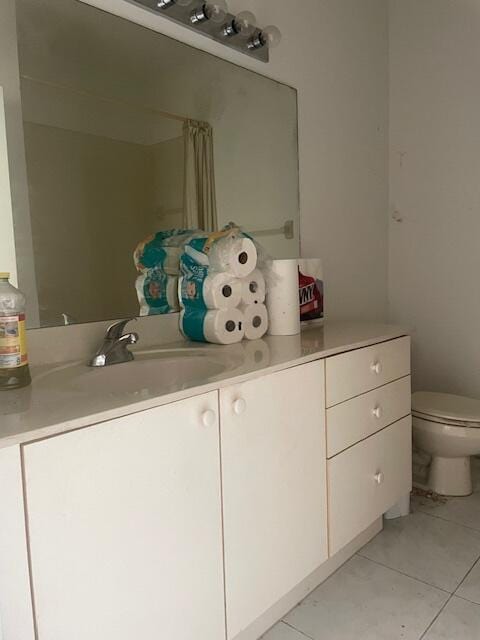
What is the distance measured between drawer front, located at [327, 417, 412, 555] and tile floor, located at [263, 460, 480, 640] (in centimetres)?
14

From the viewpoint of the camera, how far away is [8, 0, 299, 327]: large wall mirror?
1186mm

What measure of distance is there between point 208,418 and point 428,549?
1080mm

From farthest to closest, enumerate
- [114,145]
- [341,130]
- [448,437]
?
[341,130], [448,437], [114,145]

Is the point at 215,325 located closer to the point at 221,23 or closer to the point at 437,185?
the point at 221,23

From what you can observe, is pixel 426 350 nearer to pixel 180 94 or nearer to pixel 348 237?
pixel 348 237

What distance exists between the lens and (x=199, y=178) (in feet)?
5.09

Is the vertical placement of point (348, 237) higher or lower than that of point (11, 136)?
lower

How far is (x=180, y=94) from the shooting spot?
4.86 feet

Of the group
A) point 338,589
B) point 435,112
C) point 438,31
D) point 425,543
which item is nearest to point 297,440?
point 338,589

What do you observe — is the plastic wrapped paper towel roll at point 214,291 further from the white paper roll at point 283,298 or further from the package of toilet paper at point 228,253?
the white paper roll at point 283,298

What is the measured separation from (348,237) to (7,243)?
1.47m

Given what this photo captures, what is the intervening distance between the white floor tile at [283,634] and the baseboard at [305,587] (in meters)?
0.01

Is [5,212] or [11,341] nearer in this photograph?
[11,341]

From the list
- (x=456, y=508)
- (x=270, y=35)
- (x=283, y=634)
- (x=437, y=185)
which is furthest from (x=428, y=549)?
(x=270, y=35)
